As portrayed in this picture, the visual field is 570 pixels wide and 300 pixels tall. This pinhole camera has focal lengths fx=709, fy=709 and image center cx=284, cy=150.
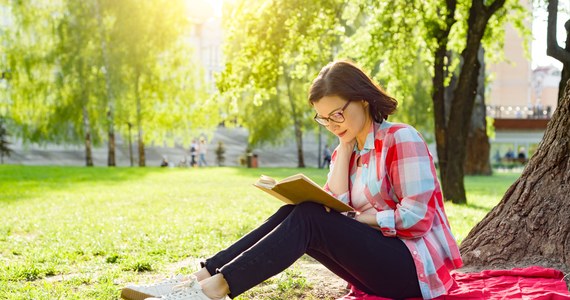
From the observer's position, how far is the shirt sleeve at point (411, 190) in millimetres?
3430

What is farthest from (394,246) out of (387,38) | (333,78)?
(387,38)

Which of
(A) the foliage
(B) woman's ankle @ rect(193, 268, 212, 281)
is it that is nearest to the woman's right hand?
(B) woman's ankle @ rect(193, 268, 212, 281)

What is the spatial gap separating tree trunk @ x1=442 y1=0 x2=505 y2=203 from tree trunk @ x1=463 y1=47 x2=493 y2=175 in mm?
14677

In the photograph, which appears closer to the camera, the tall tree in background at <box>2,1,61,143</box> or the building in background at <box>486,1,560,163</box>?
the tall tree in background at <box>2,1,61,143</box>

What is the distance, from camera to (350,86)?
356 cm

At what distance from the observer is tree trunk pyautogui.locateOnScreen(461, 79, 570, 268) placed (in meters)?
4.68

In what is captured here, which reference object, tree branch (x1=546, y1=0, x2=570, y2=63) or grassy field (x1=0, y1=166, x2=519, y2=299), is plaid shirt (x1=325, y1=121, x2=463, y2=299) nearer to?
grassy field (x1=0, y1=166, x2=519, y2=299)

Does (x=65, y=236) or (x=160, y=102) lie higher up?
(x=160, y=102)

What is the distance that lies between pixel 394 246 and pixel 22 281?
9.97 ft

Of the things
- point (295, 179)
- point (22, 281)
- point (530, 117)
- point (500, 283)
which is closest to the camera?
point (295, 179)

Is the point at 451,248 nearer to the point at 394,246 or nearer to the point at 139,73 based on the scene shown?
the point at 394,246

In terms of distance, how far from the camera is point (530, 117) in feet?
167

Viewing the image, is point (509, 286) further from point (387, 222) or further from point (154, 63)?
point (154, 63)

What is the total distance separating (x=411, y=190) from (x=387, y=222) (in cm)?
20
